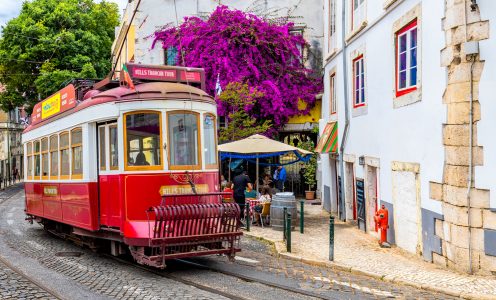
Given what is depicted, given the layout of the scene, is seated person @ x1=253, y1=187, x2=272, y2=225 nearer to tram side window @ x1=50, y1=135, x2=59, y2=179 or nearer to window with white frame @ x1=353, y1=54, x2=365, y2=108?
window with white frame @ x1=353, y1=54, x2=365, y2=108

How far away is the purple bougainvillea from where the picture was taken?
77.4ft

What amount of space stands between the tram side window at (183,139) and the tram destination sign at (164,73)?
1174 mm

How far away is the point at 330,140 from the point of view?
18234 mm

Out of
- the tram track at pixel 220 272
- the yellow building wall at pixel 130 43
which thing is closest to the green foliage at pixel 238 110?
the yellow building wall at pixel 130 43

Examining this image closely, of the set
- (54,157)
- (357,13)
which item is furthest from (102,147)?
(357,13)

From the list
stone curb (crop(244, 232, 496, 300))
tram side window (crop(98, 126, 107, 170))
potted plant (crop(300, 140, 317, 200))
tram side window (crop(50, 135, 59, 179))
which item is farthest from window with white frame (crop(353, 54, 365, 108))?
potted plant (crop(300, 140, 317, 200))

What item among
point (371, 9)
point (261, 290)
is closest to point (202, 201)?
point (261, 290)

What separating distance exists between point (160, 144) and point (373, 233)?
6725mm

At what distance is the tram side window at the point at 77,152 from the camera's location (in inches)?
408

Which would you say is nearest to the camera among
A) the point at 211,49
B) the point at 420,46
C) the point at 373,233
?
the point at 420,46

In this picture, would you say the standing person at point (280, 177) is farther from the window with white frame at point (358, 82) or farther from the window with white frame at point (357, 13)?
the window with white frame at point (357, 13)

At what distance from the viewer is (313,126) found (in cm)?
2516

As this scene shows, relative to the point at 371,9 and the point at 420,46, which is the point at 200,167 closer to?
the point at 420,46

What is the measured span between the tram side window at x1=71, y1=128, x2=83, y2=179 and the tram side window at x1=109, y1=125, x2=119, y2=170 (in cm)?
106
